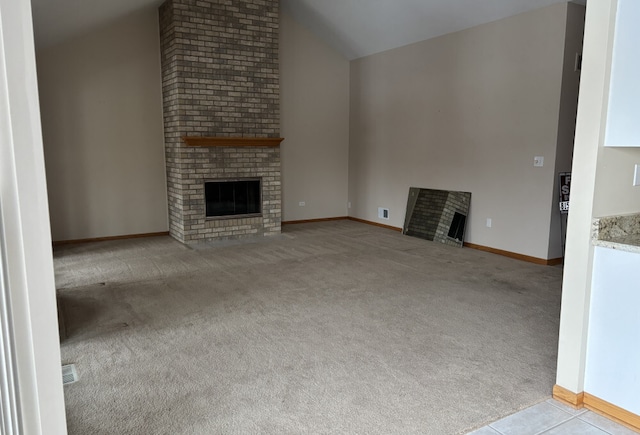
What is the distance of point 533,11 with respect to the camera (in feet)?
16.1

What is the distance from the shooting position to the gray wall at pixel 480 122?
16.2 feet

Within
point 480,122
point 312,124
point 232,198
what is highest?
point 312,124

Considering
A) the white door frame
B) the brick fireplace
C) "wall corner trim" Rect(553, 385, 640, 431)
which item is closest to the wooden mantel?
the brick fireplace

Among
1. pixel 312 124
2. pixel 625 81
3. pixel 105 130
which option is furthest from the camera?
pixel 312 124

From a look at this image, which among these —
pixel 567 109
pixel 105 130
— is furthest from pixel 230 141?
pixel 567 109

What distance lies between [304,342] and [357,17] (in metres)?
5.16

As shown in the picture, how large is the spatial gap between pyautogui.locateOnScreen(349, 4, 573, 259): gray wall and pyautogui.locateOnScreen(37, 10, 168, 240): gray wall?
11.3 feet

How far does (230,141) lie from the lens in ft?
20.0

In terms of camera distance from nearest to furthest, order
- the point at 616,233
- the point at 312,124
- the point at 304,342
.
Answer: the point at 616,233 → the point at 304,342 → the point at 312,124

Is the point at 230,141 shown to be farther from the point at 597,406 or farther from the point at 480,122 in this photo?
the point at 597,406

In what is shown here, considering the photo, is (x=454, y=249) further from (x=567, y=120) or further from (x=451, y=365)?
(x=451, y=365)

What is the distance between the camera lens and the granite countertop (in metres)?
2.12

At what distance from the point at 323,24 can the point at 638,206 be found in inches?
228

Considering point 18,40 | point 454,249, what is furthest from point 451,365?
point 454,249
